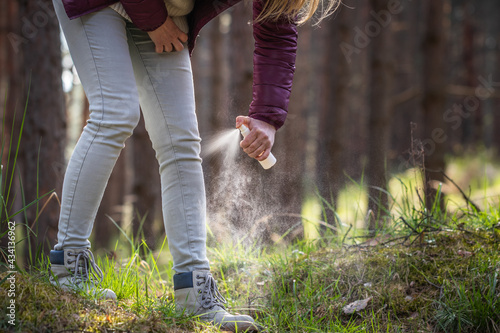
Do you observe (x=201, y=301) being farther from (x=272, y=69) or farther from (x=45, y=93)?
(x=45, y=93)

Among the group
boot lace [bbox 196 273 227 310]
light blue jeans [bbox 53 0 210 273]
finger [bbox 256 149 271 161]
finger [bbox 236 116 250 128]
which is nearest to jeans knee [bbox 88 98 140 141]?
light blue jeans [bbox 53 0 210 273]

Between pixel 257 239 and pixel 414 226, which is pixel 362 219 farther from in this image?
pixel 257 239

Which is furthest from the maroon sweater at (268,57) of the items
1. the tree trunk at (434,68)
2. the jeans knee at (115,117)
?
the tree trunk at (434,68)

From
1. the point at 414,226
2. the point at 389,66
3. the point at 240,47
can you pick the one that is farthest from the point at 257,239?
the point at 389,66

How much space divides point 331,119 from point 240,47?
392 cm

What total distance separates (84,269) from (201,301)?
0.51 meters

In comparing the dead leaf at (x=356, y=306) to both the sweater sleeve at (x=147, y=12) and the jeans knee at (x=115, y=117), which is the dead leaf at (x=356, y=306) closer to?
the jeans knee at (x=115, y=117)

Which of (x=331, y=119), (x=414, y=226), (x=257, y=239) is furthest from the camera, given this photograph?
(x=331, y=119)

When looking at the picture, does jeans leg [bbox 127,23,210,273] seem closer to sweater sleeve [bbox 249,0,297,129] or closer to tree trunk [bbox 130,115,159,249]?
sweater sleeve [bbox 249,0,297,129]

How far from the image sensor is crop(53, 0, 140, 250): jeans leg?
1865 mm

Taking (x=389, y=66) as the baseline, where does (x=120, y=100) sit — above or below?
below

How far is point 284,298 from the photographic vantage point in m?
2.31

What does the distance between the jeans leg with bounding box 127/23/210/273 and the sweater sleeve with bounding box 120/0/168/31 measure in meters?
0.20

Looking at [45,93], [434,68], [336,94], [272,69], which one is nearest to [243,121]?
[272,69]
